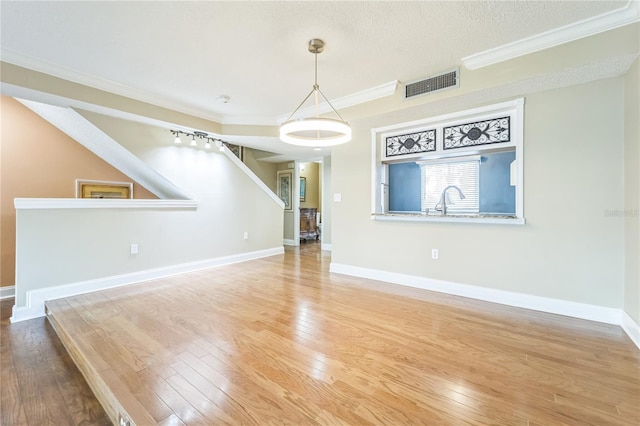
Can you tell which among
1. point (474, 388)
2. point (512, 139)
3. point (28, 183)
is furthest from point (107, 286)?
point (512, 139)

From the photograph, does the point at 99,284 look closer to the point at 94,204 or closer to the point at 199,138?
the point at 94,204

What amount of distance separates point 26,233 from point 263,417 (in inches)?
130

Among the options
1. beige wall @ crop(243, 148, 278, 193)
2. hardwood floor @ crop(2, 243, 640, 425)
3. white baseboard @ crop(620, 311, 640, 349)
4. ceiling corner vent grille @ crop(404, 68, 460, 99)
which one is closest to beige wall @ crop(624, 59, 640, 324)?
white baseboard @ crop(620, 311, 640, 349)

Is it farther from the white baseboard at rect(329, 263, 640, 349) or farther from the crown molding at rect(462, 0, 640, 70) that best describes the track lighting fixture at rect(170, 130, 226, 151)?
the crown molding at rect(462, 0, 640, 70)

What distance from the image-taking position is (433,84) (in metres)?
Answer: 2.96

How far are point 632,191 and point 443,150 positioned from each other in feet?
5.35

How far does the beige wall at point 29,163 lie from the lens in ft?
11.4

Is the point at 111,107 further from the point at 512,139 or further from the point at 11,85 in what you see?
the point at 512,139

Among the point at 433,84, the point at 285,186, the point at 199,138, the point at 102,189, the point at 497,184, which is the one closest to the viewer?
the point at 433,84

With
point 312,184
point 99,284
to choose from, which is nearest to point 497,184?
point 99,284

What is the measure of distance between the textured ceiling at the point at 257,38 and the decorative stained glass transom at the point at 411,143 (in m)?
0.75

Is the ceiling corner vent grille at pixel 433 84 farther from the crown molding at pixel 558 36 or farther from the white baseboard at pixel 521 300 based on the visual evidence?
the white baseboard at pixel 521 300

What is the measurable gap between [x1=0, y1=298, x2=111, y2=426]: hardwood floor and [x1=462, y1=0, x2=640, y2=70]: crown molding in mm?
4030

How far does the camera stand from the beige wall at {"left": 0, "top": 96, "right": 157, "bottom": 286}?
3467 millimetres
